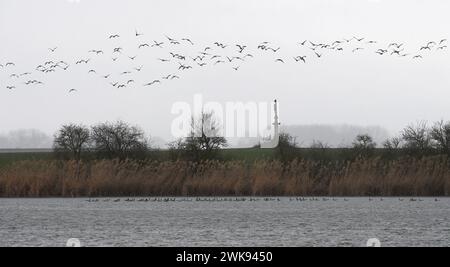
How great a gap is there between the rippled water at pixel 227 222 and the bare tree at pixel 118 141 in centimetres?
1612

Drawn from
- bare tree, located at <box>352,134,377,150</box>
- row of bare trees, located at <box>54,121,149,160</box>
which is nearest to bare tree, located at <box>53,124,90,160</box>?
row of bare trees, located at <box>54,121,149,160</box>

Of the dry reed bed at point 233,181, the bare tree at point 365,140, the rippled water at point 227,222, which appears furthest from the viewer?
the bare tree at point 365,140

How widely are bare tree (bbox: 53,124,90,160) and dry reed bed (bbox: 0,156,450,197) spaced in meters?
24.2

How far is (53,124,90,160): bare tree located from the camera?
69.1 meters

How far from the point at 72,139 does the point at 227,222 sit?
1585 inches

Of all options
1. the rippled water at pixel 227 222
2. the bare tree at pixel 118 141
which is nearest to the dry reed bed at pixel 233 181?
the rippled water at pixel 227 222

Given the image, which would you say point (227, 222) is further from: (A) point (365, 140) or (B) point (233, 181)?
(A) point (365, 140)

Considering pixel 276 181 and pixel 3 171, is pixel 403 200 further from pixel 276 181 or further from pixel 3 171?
pixel 3 171

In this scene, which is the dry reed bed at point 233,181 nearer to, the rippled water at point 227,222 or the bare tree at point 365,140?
the rippled water at point 227,222

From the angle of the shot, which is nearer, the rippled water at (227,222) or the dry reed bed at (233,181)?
the rippled water at (227,222)

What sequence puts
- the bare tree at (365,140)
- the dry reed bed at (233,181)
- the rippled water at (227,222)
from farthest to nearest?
the bare tree at (365,140) → the dry reed bed at (233,181) → the rippled water at (227,222)

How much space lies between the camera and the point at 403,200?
1684 inches

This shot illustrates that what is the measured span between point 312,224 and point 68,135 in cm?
4298

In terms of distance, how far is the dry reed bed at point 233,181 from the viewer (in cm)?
4259
